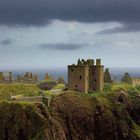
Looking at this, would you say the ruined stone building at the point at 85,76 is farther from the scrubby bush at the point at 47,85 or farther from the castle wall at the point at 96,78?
the scrubby bush at the point at 47,85

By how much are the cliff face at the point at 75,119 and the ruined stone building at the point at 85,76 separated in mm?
3794

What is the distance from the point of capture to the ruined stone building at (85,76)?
228 feet

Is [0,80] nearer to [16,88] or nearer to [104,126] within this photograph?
[16,88]

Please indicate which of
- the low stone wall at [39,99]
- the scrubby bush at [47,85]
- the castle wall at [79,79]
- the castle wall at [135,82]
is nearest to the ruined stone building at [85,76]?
the castle wall at [79,79]

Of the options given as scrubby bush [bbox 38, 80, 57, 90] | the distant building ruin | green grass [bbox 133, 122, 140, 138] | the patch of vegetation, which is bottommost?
green grass [bbox 133, 122, 140, 138]

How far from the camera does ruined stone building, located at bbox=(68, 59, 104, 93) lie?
69.6 metres

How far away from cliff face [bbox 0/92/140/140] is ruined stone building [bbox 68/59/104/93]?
Result: 379 cm

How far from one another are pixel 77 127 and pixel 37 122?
776 cm

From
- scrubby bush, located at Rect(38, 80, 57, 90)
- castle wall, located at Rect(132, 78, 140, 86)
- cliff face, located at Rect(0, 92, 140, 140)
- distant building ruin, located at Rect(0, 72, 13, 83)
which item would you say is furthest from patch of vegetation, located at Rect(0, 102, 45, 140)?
castle wall, located at Rect(132, 78, 140, 86)

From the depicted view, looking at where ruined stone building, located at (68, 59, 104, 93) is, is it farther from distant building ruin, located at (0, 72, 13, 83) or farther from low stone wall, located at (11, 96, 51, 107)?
distant building ruin, located at (0, 72, 13, 83)

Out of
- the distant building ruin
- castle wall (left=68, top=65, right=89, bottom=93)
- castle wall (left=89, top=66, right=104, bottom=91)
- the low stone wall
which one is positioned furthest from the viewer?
the distant building ruin

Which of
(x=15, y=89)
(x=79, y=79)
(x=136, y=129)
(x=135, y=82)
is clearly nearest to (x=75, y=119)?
(x=79, y=79)

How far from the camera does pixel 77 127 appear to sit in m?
64.1

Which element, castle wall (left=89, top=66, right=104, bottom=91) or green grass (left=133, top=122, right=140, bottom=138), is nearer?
green grass (left=133, top=122, right=140, bottom=138)
